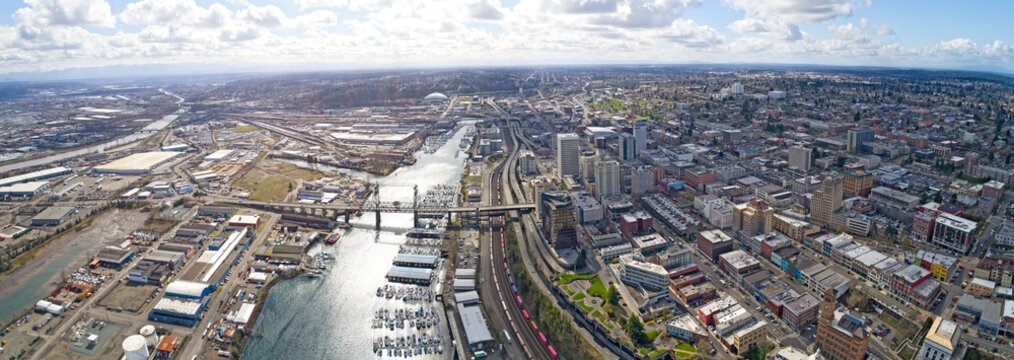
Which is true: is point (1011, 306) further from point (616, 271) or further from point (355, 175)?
point (355, 175)

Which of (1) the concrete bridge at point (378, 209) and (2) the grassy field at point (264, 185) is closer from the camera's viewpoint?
(1) the concrete bridge at point (378, 209)

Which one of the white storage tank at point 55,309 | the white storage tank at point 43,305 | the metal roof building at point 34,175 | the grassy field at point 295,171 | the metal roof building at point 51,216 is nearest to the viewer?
the white storage tank at point 55,309

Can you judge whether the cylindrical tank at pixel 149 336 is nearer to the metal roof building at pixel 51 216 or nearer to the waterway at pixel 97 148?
the metal roof building at pixel 51 216

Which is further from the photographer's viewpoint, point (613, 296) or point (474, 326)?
point (613, 296)

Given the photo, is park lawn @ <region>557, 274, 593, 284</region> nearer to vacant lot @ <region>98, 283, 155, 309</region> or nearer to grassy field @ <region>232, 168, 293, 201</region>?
vacant lot @ <region>98, 283, 155, 309</region>

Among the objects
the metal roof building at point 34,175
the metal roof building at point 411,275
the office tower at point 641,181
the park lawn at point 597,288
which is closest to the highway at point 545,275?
the park lawn at point 597,288

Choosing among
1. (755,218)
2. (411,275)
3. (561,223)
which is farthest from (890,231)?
(411,275)

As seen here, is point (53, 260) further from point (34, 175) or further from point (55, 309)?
point (34, 175)

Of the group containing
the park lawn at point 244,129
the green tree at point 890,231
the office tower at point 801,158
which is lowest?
the green tree at point 890,231
